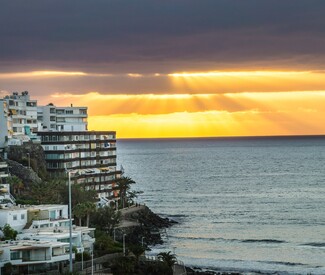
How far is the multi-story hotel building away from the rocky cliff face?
4207mm

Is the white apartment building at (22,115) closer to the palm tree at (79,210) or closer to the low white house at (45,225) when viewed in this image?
the palm tree at (79,210)

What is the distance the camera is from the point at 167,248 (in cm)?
14100

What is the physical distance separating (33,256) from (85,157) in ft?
280

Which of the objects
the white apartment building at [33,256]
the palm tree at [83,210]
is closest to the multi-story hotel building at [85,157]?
the palm tree at [83,210]

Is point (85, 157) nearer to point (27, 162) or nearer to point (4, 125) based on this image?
point (4, 125)

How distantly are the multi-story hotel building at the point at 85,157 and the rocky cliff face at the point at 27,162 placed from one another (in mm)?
4207

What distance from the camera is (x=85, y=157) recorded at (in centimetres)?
18125

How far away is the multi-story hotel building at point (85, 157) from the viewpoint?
17312 centimetres

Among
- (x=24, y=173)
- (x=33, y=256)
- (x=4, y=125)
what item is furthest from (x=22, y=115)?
(x=33, y=256)

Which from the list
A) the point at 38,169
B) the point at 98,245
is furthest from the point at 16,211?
the point at 38,169

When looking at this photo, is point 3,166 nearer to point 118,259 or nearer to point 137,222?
point 137,222

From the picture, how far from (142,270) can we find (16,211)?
19.6 meters

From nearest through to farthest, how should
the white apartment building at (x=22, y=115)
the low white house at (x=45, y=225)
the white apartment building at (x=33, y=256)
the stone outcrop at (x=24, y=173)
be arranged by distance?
the white apartment building at (x=33, y=256), the low white house at (x=45, y=225), the stone outcrop at (x=24, y=173), the white apartment building at (x=22, y=115)

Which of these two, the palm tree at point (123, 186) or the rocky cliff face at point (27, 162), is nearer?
the rocky cliff face at point (27, 162)
